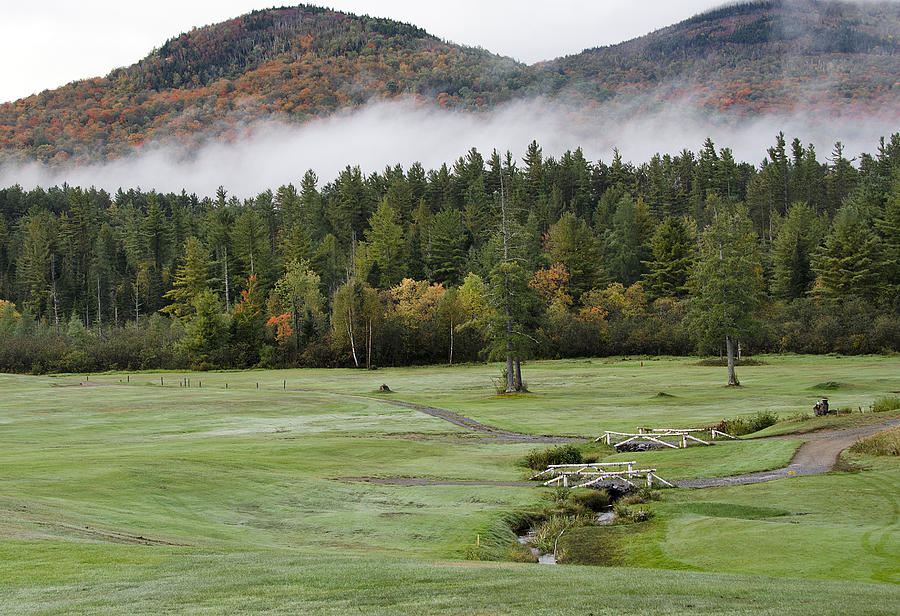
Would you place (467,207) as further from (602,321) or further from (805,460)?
(805,460)

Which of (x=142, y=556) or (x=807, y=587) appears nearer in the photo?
(x=807, y=587)

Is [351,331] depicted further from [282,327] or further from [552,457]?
[552,457]

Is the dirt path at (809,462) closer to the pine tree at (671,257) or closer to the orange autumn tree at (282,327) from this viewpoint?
the pine tree at (671,257)

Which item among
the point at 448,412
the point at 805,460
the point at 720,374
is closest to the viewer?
the point at 805,460

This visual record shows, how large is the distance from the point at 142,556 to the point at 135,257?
15693 cm

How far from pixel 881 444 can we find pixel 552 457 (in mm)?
13985

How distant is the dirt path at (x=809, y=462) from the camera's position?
95.9 ft

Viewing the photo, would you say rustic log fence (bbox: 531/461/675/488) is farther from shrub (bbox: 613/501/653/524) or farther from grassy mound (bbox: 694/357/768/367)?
grassy mound (bbox: 694/357/768/367)

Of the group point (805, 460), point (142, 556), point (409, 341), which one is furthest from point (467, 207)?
point (142, 556)

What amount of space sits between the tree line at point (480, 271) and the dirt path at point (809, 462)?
36824mm

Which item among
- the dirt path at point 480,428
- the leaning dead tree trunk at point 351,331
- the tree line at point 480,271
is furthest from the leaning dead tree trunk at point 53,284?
the dirt path at point 480,428

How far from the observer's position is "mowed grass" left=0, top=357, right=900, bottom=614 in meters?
12.8

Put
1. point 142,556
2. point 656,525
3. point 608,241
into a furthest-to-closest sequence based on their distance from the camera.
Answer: point 608,241, point 656,525, point 142,556

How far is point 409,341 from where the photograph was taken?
119125 millimetres
